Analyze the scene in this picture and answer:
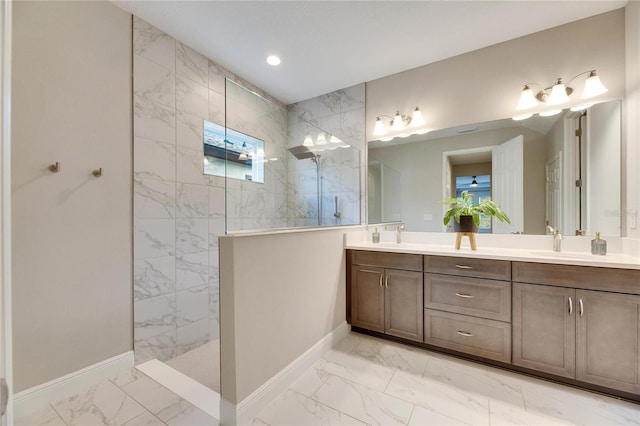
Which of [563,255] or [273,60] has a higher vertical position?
[273,60]

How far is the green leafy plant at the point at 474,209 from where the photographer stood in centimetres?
223

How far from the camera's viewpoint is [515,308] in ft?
6.05

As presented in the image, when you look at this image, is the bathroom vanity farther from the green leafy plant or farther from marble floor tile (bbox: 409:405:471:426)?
marble floor tile (bbox: 409:405:471:426)

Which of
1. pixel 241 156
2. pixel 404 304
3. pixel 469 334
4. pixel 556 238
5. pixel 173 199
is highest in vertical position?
pixel 241 156

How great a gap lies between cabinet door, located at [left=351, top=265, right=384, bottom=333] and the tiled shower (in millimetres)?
600

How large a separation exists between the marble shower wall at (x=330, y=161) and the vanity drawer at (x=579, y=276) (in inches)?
61.5

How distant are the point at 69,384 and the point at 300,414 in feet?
4.88

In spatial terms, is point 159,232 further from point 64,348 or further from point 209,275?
point 64,348

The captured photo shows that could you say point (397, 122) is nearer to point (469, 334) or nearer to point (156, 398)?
point (469, 334)

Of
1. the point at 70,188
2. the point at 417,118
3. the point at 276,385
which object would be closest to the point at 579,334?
the point at 276,385

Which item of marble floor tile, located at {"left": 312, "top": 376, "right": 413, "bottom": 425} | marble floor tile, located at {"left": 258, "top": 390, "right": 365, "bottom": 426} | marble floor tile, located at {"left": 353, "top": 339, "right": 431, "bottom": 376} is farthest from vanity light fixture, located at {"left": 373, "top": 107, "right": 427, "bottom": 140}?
marble floor tile, located at {"left": 258, "top": 390, "right": 365, "bottom": 426}

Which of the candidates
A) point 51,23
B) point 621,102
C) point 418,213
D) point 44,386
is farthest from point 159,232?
point 621,102

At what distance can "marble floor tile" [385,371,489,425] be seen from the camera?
1.50 meters

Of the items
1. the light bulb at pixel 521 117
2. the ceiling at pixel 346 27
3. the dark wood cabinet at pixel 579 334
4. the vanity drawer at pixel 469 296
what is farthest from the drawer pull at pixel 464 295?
the ceiling at pixel 346 27
